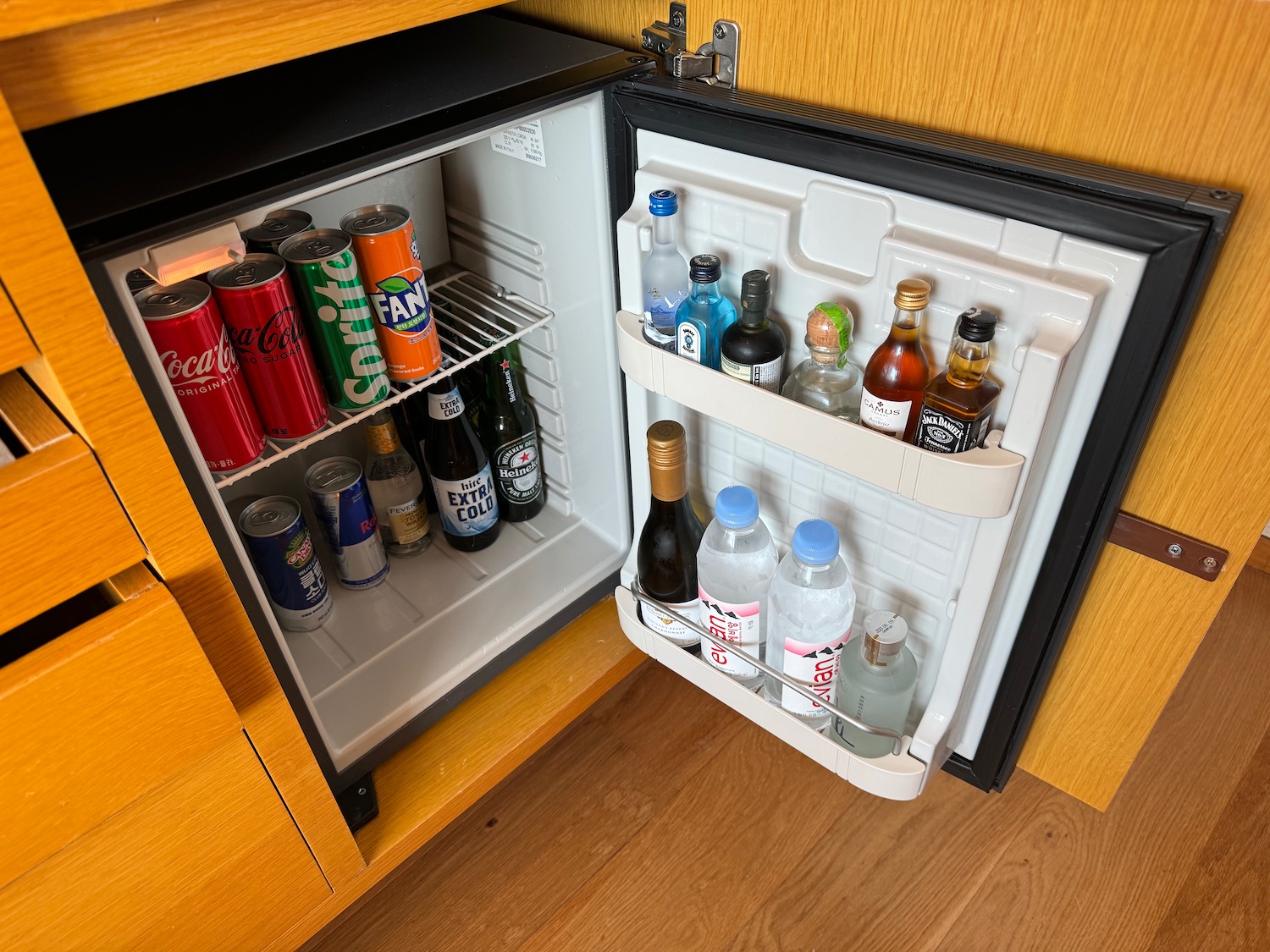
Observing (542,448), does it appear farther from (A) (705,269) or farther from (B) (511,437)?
(A) (705,269)

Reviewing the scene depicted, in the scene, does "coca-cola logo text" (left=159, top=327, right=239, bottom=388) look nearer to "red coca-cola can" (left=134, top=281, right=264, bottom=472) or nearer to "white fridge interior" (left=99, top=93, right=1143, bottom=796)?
"red coca-cola can" (left=134, top=281, right=264, bottom=472)

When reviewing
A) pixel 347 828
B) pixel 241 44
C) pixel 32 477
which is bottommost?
pixel 347 828

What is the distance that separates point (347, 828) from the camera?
3.34ft

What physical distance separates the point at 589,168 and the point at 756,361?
0.31 meters

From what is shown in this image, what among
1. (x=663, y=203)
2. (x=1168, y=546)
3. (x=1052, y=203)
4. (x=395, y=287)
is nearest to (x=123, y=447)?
(x=395, y=287)

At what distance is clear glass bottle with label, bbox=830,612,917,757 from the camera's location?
0.97 metres

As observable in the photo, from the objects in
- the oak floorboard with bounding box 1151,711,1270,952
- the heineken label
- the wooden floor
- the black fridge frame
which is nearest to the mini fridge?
the black fridge frame

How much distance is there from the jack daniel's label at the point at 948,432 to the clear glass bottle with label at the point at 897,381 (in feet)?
0.06

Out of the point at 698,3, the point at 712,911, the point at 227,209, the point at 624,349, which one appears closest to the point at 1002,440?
the point at 624,349

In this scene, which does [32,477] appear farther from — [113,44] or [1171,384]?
[1171,384]

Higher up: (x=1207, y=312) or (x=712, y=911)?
(x=1207, y=312)

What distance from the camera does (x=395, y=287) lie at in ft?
3.25

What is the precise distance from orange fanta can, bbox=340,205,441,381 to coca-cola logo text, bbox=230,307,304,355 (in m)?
0.10

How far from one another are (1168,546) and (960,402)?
24 cm
